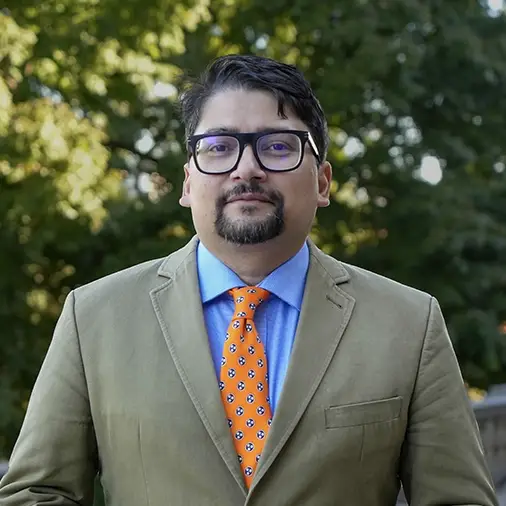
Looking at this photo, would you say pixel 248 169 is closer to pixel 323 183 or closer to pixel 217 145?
pixel 217 145

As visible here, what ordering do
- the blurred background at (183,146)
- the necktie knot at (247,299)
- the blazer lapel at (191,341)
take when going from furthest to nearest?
the blurred background at (183,146) < the necktie knot at (247,299) < the blazer lapel at (191,341)

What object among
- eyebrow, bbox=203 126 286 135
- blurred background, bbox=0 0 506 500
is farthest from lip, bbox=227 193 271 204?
blurred background, bbox=0 0 506 500

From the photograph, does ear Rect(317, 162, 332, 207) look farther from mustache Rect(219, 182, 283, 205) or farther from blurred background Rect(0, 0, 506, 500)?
blurred background Rect(0, 0, 506, 500)

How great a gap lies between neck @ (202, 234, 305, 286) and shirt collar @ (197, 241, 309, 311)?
1cm

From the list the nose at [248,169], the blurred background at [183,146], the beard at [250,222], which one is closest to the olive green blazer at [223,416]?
the beard at [250,222]

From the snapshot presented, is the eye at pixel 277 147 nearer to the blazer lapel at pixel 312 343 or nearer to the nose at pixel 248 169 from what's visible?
the nose at pixel 248 169

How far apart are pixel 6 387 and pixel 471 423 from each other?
13.7ft

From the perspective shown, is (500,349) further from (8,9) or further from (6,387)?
(8,9)

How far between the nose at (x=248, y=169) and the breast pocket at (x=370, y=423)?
1.46 ft

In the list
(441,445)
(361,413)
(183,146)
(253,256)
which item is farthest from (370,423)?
(183,146)

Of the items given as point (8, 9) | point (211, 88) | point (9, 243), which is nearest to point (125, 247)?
point (9, 243)

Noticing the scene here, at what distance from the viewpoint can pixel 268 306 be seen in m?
1.70

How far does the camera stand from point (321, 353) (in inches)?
64.0

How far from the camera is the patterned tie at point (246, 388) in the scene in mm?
1574
